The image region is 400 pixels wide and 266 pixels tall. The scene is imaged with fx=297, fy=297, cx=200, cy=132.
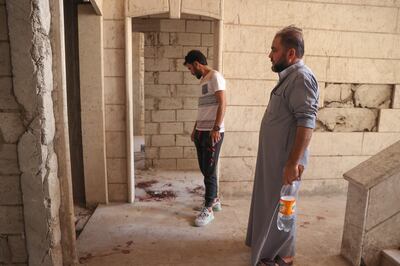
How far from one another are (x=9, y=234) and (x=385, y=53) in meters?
4.38

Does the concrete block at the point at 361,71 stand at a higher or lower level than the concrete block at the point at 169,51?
lower

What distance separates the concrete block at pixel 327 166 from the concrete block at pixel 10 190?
3220 millimetres

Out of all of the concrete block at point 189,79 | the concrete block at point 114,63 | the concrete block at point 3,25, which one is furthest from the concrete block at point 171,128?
the concrete block at point 3,25

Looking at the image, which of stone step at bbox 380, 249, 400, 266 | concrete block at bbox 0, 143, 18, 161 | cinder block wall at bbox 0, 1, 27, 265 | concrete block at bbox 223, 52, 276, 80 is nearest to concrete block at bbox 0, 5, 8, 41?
cinder block wall at bbox 0, 1, 27, 265

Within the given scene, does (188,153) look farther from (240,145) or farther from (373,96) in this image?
(373,96)

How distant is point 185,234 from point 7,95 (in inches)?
75.1

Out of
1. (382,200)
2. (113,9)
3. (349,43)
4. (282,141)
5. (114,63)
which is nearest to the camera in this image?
(282,141)

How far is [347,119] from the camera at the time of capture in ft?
12.8

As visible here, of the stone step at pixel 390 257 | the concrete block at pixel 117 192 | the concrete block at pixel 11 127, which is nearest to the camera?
the concrete block at pixel 11 127

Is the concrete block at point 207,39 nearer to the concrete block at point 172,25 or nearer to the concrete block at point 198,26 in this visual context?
the concrete block at point 198,26

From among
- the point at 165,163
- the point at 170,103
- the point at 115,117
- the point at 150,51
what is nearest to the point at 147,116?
the point at 170,103

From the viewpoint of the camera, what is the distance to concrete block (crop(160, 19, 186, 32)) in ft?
16.7

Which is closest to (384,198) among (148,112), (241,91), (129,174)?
(241,91)

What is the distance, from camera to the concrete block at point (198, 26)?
A: 5180 mm
